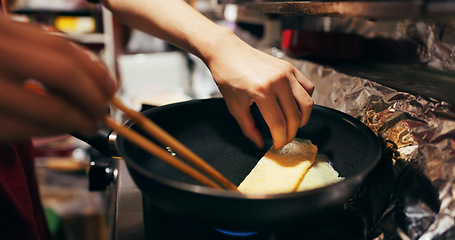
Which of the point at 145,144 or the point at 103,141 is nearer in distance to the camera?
the point at 145,144

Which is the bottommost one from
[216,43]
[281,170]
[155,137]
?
[281,170]

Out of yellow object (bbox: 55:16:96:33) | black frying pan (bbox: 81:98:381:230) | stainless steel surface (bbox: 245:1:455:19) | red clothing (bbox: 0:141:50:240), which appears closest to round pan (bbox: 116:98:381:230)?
black frying pan (bbox: 81:98:381:230)

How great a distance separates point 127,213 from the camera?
0.68m

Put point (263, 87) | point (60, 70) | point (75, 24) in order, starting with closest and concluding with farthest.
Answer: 1. point (60, 70)
2. point (263, 87)
3. point (75, 24)

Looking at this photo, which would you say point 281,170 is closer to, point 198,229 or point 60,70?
point 198,229

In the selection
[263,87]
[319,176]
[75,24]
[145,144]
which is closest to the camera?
[145,144]

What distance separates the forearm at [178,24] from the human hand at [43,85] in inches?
13.2

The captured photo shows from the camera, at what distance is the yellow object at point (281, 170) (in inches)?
22.6

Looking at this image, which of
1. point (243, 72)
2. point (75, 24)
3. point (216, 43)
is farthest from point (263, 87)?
point (75, 24)

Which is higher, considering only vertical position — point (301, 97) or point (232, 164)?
point (301, 97)

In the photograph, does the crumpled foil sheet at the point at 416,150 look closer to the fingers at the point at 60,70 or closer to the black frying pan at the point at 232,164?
the black frying pan at the point at 232,164

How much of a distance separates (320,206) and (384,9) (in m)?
0.28

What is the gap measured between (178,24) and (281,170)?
0.41 metres

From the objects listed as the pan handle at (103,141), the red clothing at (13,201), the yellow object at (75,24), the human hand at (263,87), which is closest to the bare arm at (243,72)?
the human hand at (263,87)
